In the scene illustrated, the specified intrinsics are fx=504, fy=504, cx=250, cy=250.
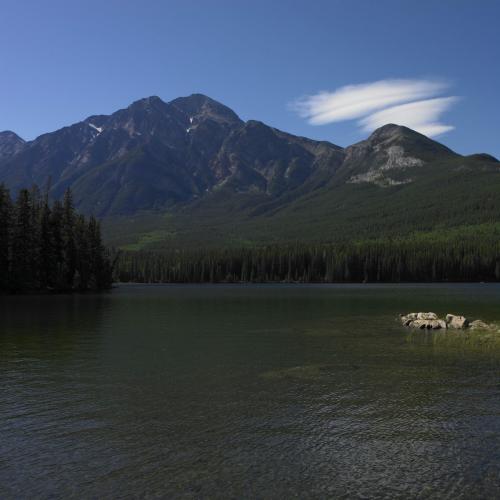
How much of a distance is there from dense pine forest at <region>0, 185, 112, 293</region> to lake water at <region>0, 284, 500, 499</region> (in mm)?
80254

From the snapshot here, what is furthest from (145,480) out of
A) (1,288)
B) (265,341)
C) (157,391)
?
(1,288)

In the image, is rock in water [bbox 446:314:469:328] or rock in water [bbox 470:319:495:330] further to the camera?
rock in water [bbox 446:314:469:328]

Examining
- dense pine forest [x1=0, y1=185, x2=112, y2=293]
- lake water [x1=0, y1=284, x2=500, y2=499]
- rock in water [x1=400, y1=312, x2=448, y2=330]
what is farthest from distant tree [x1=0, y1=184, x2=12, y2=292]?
rock in water [x1=400, y1=312, x2=448, y2=330]

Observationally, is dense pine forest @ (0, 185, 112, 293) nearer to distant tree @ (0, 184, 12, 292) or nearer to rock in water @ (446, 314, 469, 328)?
distant tree @ (0, 184, 12, 292)

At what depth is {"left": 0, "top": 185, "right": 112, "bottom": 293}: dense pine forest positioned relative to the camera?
400 feet

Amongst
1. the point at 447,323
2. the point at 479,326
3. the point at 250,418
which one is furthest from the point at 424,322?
the point at 250,418

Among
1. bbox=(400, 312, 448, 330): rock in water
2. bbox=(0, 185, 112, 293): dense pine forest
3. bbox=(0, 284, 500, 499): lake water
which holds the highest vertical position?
bbox=(0, 185, 112, 293): dense pine forest

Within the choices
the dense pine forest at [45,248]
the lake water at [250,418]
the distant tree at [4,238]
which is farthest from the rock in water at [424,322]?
the dense pine forest at [45,248]

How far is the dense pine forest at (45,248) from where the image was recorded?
12188 centimetres

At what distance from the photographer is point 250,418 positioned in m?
24.6

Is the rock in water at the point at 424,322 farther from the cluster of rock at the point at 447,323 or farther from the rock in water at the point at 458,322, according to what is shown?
the rock in water at the point at 458,322

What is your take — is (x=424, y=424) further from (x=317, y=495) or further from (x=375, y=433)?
(x=317, y=495)

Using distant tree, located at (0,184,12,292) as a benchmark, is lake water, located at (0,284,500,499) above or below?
below

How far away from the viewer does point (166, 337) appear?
54469mm
